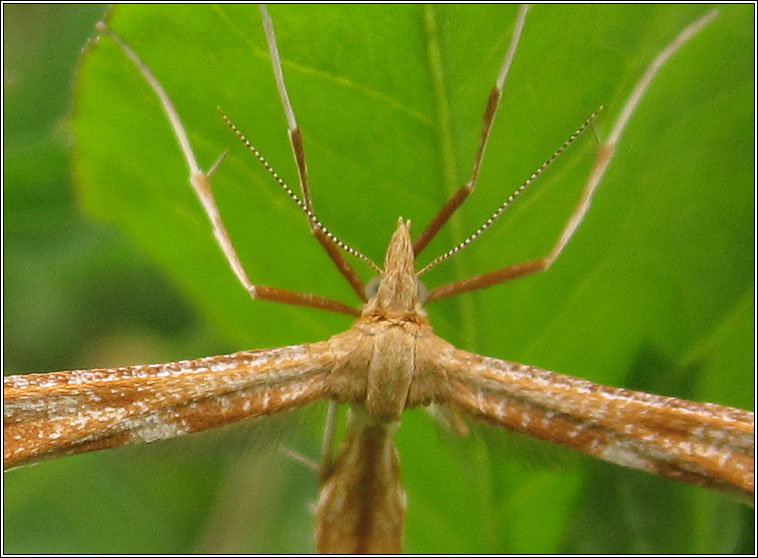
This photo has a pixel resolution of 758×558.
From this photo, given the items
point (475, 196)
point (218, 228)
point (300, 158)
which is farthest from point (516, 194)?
point (218, 228)

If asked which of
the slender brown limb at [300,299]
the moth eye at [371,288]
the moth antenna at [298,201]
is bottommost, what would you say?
the slender brown limb at [300,299]

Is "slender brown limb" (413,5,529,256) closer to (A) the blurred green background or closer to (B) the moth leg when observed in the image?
(A) the blurred green background

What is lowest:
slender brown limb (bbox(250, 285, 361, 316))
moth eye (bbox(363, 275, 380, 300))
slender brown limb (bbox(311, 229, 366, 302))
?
slender brown limb (bbox(250, 285, 361, 316))

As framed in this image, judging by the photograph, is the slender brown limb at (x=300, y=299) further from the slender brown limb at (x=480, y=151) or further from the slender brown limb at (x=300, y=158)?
the slender brown limb at (x=480, y=151)

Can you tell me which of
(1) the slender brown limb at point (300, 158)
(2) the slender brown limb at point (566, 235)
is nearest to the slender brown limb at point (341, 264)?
(1) the slender brown limb at point (300, 158)

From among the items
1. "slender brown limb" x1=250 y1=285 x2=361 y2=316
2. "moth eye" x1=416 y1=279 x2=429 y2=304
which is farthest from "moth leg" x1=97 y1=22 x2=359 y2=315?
"moth eye" x1=416 y1=279 x2=429 y2=304

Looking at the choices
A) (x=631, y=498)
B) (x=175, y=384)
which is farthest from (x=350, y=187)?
(x=631, y=498)

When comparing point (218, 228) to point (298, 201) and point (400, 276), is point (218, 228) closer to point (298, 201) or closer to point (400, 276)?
point (298, 201)
